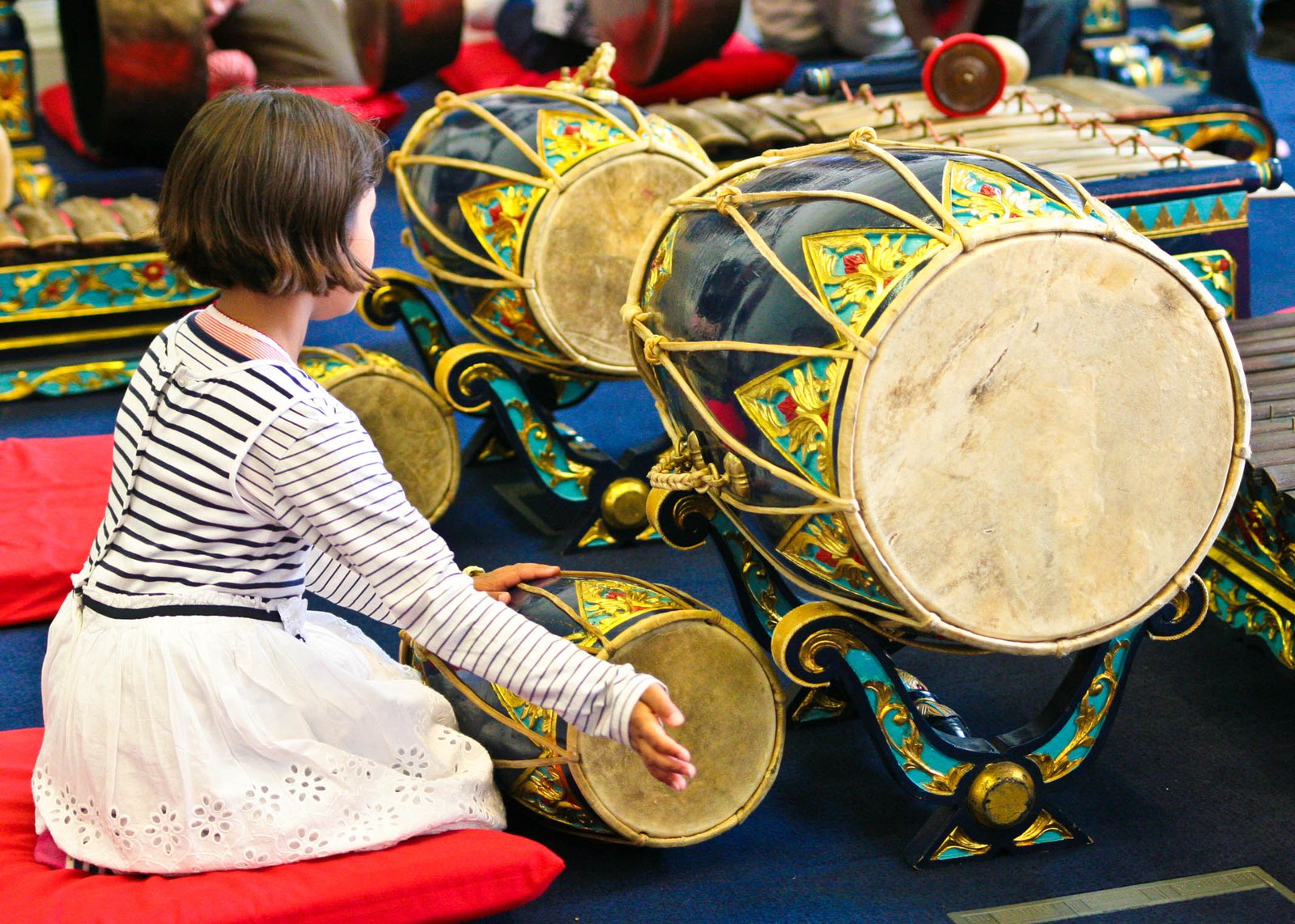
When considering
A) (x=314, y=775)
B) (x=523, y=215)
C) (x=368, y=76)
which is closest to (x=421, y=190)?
(x=523, y=215)

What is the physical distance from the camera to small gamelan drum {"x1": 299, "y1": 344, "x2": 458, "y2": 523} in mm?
2252

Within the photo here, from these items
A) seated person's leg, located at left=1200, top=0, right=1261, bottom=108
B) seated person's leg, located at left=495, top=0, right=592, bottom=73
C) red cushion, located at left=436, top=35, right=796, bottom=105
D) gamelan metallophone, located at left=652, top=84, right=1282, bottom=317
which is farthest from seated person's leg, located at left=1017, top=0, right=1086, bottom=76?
seated person's leg, located at left=495, top=0, right=592, bottom=73

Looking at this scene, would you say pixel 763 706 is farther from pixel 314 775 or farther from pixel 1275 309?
pixel 1275 309

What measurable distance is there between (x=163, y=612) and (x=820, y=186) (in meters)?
0.77

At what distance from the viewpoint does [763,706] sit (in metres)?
1.50

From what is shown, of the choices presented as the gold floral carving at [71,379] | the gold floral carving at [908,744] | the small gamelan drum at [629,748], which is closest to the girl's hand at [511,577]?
the small gamelan drum at [629,748]

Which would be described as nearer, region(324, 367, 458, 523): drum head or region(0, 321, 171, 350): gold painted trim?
region(324, 367, 458, 523): drum head

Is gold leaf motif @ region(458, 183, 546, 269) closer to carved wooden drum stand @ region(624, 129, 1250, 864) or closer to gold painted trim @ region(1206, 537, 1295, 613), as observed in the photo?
carved wooden drum stand @ region(624, 129, 1250, 864)

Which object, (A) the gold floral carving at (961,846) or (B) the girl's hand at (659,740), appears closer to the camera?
(B) the girl's hand at (659,740)

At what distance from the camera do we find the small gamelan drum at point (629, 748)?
4.71 feet

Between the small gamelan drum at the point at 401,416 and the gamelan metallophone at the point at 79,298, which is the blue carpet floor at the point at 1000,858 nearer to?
the small gamelan drum at the point at 401,416

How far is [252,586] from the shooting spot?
1328 mm

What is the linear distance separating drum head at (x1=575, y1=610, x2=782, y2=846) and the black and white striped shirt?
0.65 feet

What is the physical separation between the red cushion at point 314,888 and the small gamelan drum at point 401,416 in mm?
972
